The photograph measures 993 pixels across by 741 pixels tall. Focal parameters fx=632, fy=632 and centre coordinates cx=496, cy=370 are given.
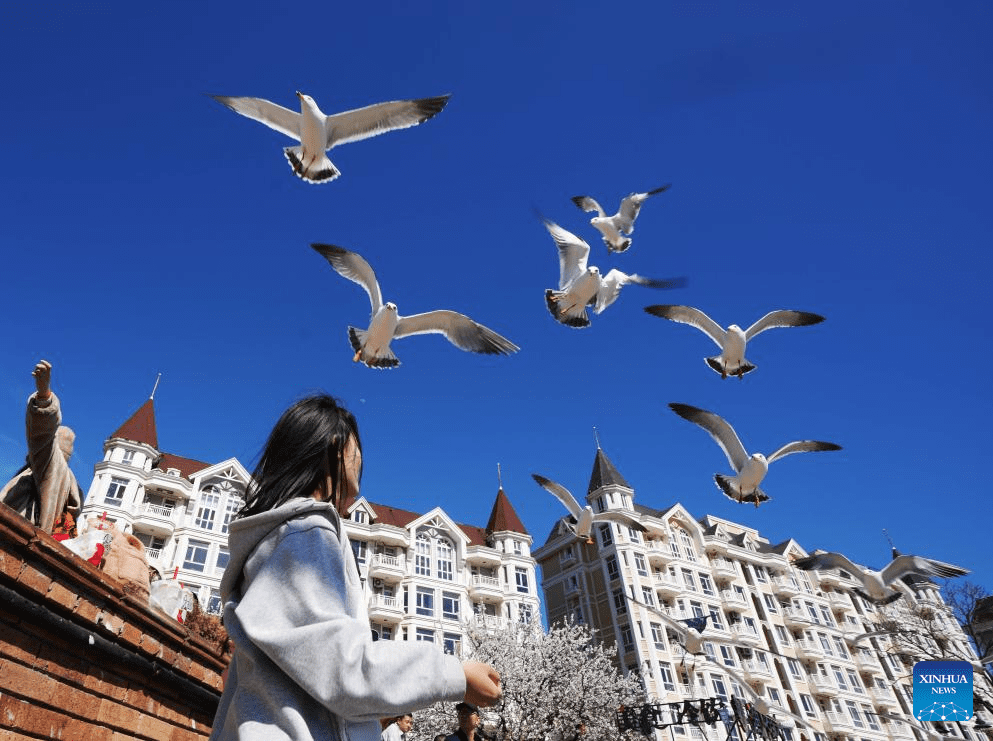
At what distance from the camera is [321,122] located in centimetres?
1320

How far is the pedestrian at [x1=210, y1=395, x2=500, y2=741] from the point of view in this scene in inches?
62.7

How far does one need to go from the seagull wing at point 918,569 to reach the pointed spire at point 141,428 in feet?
135

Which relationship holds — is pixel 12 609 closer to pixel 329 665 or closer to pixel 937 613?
pixel 329 665

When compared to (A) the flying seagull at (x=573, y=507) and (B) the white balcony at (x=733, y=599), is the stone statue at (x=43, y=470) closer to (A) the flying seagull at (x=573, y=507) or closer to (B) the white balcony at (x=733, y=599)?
(A) the flying seagull at (x=573, y=507)

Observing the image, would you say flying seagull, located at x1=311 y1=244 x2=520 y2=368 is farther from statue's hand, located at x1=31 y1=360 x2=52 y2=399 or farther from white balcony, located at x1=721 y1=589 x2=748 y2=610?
white balcony, located at x1=721 y1=589 x2=748 y2=610

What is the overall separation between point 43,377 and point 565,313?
1264cm

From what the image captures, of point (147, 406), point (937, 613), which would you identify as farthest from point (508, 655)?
point (937, 613)

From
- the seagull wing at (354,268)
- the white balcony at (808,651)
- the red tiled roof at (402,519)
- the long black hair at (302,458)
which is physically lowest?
the long black hair at (302,458)

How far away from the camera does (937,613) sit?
64500 millimetres

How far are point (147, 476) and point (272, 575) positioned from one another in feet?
143

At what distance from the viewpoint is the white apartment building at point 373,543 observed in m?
37.7

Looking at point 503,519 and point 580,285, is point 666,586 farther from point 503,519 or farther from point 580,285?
point 580,285

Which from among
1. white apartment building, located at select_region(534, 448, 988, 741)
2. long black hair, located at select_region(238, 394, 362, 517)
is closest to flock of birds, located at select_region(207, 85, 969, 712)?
long black hair, located at select_region(238, 394, 362, 517)

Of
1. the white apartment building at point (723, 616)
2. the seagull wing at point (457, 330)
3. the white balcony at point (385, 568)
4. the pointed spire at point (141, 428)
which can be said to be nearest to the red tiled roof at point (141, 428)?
the pointed spire at point (141, 428)
